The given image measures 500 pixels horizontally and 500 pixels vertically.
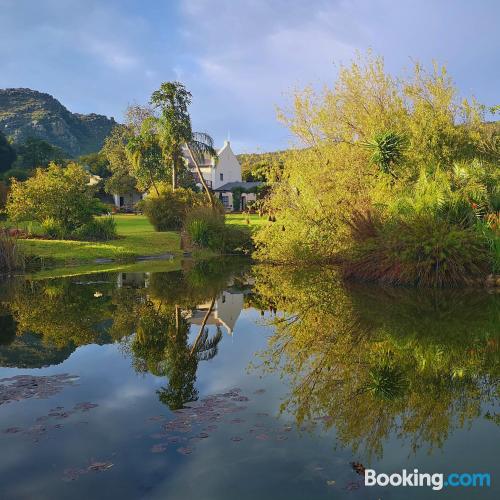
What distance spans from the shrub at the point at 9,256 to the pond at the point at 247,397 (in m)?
9.44

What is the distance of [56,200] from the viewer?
101ft

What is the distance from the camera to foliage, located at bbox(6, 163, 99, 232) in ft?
99.5

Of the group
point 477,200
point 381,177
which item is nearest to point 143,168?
point 381,177

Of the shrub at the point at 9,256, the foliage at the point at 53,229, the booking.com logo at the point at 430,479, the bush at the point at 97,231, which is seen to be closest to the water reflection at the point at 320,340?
the booking.com logo at the point at 430,479

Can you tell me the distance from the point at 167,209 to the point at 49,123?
13607 centimetres

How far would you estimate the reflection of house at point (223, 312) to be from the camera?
41.4 ft

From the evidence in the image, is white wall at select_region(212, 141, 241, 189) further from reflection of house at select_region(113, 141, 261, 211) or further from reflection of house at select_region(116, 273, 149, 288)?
reflection of house at select_region(116, 273, 149, 288)

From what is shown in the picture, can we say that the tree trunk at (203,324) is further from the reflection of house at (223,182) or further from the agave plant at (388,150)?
the reflection of house at (223,182)

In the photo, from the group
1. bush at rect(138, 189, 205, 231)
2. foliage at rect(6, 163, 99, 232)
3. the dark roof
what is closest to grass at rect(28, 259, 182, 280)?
foliage at rect(6, 163, 99, 232)

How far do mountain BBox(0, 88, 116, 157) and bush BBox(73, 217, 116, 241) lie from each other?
125579 millimetres

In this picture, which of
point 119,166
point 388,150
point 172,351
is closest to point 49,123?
point 119,166

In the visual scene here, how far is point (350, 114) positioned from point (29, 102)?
175m

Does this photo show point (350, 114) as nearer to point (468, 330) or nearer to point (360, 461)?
point (468, 330)

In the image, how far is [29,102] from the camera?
571 ft
